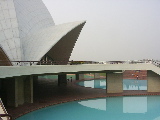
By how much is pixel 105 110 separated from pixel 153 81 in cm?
1094

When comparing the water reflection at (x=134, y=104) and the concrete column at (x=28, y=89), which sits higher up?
the concrete column at (x=28, y=89)

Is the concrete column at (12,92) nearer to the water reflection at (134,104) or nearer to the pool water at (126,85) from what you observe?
the water reflection at (134,104)

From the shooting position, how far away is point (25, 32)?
25.9 meters

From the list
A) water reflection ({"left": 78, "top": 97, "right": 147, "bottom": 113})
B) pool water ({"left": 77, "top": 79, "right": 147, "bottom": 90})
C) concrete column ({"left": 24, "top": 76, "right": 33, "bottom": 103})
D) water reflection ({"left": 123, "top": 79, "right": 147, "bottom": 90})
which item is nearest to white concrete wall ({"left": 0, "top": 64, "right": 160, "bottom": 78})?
concrete column ({"left": 24, "top": 76, "right": 33, "bottom": 103})

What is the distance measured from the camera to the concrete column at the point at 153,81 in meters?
27.3

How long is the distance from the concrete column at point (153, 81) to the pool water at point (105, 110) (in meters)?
2.88

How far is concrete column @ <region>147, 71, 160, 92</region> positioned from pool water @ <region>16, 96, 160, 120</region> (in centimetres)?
288

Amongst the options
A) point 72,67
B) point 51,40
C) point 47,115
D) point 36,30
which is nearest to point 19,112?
point 47,115

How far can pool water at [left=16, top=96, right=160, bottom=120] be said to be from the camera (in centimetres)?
1666

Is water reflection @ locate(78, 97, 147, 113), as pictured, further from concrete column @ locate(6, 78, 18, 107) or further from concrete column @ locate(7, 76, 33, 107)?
concrete column @ locate(6, 78, 18, 107)

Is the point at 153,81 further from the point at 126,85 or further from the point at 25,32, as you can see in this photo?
the point at 25,32

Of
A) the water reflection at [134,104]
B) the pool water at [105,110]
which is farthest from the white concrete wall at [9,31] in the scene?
the water reflection at [134,104]

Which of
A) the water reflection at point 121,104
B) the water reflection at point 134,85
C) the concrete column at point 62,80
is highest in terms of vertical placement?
the concrete column at point 62,80

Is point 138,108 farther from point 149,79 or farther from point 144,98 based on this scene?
point 149,79
